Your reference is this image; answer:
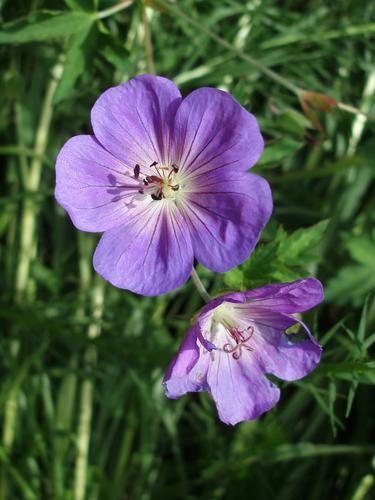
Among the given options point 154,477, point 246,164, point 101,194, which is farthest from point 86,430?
point 246,164

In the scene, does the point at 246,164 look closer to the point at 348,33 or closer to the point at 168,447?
the point at 348,33

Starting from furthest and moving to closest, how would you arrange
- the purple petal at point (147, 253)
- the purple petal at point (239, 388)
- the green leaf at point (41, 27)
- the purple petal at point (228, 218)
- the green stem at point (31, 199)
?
the green stem at point (31, 199) < the green leaf at point (41, 27) < the purple petal at point (239, 388) < the purple petal at point (147, 253) < the purple petal at point (228, 218)

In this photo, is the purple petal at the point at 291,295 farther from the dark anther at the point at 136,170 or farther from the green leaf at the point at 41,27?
the green leaf at the point at 41,27

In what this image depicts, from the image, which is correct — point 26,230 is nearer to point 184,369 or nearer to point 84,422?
point 84,422

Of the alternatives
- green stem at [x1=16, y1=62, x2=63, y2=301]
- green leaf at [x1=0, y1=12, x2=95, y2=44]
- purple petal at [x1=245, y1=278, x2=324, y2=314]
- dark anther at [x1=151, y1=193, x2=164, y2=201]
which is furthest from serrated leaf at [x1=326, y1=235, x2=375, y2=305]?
green leaf at [x1=0, y1=12, x2=95, y2=44]

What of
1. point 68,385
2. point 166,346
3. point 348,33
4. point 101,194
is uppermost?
point 348,33

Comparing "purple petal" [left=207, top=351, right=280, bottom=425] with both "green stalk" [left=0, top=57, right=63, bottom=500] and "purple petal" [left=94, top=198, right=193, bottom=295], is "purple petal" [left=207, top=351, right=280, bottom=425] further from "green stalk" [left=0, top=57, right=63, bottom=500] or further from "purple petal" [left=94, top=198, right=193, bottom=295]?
"green stalk" [left=0, top=57, right=63, bottom=500]

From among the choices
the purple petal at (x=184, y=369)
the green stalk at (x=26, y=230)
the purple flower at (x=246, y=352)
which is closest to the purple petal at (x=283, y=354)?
the purple flower at (x=246, y=352)
